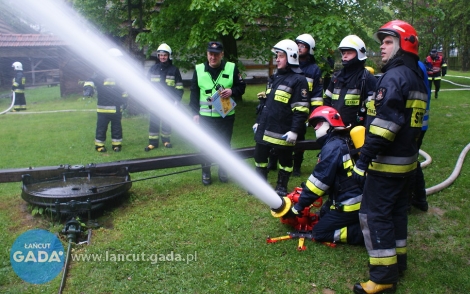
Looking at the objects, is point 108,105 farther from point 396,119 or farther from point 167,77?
point 396,119

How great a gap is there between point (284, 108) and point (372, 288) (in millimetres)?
2492

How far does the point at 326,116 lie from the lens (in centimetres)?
404

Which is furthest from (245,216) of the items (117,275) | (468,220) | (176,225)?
(468,220)

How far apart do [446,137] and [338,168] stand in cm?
581

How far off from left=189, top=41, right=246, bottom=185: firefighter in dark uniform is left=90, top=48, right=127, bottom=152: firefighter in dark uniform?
2.54 metres

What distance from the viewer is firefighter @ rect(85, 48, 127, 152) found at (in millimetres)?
7828

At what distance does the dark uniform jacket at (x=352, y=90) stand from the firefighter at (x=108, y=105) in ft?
15.1

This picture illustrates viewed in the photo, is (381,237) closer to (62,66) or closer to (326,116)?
(326,116)

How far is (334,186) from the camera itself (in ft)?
13.4

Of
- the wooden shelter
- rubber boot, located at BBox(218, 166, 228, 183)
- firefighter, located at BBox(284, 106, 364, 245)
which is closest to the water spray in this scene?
firefighter, located at BBox(284, 106, 364, 245)

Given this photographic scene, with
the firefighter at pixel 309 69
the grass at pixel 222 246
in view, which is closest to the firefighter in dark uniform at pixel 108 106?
the grass at pixel 222 246

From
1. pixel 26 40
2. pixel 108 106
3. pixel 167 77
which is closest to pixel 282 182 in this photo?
pixel 167 77

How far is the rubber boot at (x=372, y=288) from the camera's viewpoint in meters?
3.36

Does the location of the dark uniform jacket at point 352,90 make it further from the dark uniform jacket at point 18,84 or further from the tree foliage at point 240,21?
the dark uniform jacket at point 18,84
